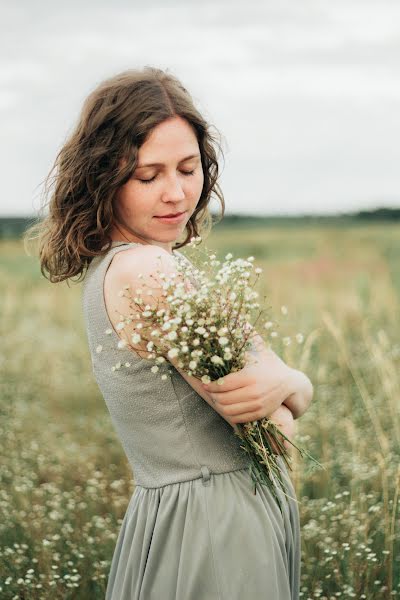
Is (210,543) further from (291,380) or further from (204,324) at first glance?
(204,324)

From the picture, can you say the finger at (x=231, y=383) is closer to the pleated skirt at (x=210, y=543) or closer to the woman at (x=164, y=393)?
the woman at (x=164, y=393)

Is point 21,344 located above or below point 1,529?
below

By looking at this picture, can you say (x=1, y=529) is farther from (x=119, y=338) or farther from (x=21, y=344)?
(x=21, y=344)

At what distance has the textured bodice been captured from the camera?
2.42 metres

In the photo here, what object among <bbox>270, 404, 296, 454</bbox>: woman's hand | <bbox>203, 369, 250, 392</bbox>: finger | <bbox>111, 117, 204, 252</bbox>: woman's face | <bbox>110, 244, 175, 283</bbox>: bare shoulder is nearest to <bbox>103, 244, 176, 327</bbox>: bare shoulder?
<bbox>110, 244, 175, 283</bbox>: bare shoulder

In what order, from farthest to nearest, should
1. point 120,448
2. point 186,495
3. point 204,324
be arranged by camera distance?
point 120,448, point 186,495, point 204,324

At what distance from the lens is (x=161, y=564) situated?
2500mm

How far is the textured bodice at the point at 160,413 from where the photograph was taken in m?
2.42

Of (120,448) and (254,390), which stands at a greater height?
(254,390)

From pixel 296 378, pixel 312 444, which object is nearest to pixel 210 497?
pixel 296 378

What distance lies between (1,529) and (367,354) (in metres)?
5.10

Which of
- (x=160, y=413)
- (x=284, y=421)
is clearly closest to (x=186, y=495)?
(x=160, y=413)

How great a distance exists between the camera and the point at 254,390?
224 cm

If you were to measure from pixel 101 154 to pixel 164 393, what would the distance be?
0.79m
